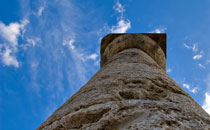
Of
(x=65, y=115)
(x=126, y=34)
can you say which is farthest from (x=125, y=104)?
(x=126, y=34)

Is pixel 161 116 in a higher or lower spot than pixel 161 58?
lower

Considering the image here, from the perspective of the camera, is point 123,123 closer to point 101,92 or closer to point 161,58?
point 101,92

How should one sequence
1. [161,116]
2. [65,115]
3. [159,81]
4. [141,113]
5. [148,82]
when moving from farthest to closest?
1. [159,81]
2. [148,82]
3. [65,115]
4. [141,113]
5. [161,116]

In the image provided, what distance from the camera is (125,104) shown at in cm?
187

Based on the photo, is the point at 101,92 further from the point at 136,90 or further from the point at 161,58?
the point at 161,58

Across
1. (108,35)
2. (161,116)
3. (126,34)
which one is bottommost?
(161,116)

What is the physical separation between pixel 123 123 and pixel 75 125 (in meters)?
0.40

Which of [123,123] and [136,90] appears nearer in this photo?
[123,123]

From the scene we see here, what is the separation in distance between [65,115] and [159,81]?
1251 mm

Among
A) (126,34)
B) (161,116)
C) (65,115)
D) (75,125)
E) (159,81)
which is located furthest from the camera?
(126,34)

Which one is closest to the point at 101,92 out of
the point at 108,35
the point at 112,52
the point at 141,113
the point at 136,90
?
the point at 136,90

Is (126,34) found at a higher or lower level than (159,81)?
higher

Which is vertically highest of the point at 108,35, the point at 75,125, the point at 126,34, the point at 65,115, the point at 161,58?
the point at 108,35

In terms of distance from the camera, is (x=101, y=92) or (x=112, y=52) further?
(x=112, y=52)
